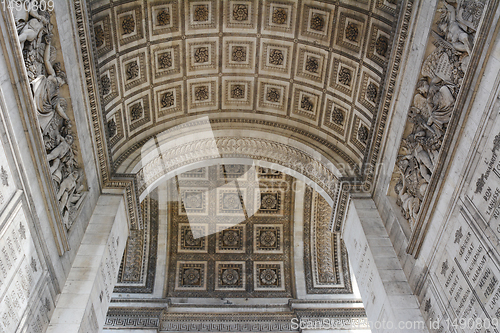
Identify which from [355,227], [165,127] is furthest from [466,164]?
[165,127]

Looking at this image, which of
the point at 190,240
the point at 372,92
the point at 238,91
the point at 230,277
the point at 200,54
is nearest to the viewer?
the point at 372,92

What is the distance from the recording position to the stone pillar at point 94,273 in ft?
27.0

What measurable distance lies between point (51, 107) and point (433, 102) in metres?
7.25

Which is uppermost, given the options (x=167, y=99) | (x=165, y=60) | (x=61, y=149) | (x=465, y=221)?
(x=165, y=60)

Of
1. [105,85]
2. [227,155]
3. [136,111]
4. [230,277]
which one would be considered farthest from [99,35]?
[230,277]

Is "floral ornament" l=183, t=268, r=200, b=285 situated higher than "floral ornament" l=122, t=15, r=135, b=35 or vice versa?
"floral ornament" l=122, t=15, r=135, b=35

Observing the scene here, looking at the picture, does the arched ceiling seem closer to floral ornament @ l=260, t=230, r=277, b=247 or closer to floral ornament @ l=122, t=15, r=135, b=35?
floral ornament @ l=122, t=15, r=135, b=35

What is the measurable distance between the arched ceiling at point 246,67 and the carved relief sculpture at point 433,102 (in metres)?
1.51

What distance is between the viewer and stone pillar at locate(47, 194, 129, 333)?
8.23 metres

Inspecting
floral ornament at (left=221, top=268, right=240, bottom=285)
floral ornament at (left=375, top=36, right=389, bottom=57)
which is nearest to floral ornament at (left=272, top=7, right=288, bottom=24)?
floral ornament at (left=375, top=36, right=389, bottom=57)

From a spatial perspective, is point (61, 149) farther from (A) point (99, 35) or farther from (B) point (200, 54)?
(B) point (200, 54)

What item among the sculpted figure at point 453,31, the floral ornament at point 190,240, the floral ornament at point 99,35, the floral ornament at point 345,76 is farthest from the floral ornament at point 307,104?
the floral ornament at point 190,240

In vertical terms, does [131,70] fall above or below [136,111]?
above

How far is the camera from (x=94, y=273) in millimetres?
8992
